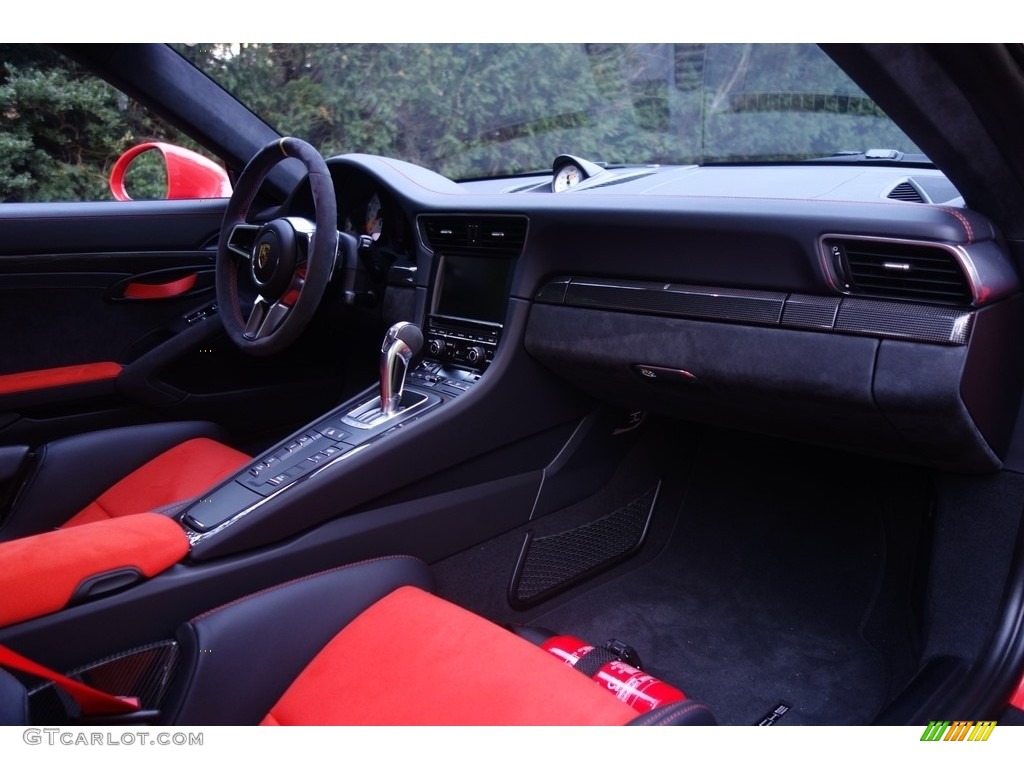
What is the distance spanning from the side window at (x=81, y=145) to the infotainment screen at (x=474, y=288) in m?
1.00

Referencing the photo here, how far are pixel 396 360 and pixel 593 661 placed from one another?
0.81 metres

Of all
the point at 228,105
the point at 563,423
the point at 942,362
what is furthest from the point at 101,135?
the point at 942,362

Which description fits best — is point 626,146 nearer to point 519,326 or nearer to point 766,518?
point 519,326

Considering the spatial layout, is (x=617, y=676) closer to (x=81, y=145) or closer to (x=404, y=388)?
(x=404, y=388)

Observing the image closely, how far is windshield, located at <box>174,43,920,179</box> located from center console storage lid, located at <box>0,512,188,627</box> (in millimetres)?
1315

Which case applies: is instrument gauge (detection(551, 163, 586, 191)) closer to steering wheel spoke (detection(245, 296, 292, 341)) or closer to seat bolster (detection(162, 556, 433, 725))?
steering wheel spoke (detection(245, 296, 292, 341))

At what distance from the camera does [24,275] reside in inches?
92.0

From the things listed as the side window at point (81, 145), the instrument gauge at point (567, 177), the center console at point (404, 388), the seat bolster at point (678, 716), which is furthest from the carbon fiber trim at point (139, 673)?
the side window at point (81, 145)

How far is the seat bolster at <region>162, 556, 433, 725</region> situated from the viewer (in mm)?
1351

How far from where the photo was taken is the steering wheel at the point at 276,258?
1.94 metres

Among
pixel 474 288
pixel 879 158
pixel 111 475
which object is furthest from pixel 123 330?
pixel 879 158

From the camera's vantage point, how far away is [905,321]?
1455 mm

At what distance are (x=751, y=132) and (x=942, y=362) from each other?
0.94m
